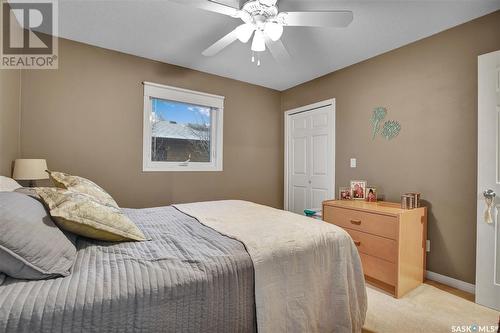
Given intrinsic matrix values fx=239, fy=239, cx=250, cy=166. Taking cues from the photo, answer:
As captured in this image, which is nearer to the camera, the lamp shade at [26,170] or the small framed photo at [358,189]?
the lamp shade at [26,170]

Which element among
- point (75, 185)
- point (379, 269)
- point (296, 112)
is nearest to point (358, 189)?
point (379, 269)

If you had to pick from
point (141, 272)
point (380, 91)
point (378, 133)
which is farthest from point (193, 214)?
point (380, 91)

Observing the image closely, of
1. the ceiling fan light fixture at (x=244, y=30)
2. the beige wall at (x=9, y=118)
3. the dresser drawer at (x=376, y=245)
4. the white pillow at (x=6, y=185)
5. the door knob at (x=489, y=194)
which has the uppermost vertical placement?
the ceiling fan light fixture at (x=244, y=30)

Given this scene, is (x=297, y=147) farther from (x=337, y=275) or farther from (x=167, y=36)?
(x=337, y=275)

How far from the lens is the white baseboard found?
7.02 feet

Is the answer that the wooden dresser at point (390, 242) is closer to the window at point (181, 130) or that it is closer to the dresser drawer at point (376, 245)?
the dresser drawer at point (376, 245)

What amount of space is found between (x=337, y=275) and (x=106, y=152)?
2694 millimetres

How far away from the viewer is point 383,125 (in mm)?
2789

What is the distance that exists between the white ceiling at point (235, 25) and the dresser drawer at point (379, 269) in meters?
2.19

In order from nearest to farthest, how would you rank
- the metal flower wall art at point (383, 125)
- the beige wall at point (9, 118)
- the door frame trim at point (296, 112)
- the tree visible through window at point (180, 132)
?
1. the beige wall at point (9, 118)
2. the metal flower wall art at point (383, 125)
3. the tree visible through window at point (180, 132)
4. the door frame trim at point (296, 112)

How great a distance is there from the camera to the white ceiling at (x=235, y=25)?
2.00 meters

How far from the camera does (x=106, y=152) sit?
109 inches

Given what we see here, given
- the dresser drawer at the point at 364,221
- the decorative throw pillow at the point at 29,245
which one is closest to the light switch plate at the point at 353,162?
the dresser drawer at the point at 364,221

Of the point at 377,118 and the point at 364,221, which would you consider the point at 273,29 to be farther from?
the point at 364,221
